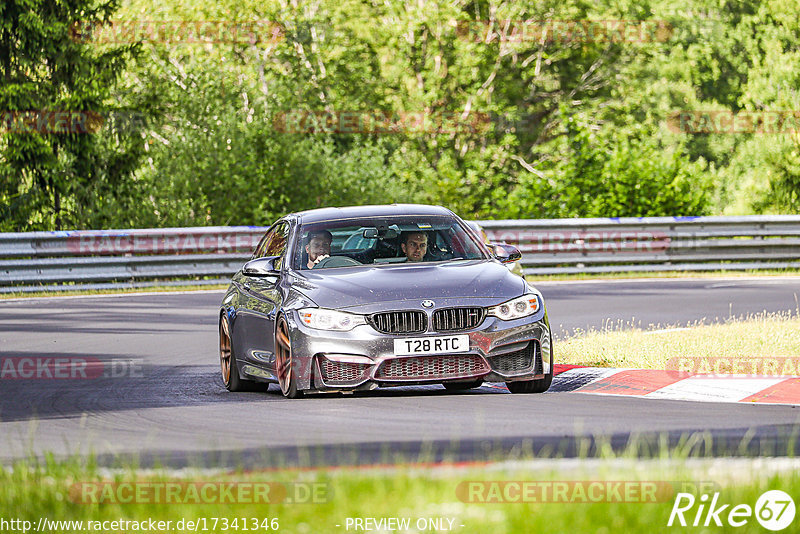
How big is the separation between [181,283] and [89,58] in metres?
8.78

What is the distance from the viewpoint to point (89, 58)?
1219 inches

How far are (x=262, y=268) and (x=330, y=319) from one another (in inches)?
55.0

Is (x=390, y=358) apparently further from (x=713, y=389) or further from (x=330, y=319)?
(x=713, y=389)

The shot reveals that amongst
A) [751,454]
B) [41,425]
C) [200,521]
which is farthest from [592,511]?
[41,425]

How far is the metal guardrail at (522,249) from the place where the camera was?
23.7 metres

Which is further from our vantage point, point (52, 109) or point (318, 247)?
point (52, 109)

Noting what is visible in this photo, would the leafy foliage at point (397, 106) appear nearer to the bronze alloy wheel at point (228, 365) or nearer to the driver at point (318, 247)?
the bronze alloy wheel at point (228, 365)

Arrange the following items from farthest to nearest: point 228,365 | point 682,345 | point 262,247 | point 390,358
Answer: point 682,345, point 262,247, point 228,365, point 390,358

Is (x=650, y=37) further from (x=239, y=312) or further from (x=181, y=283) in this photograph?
(x=239, y=312)

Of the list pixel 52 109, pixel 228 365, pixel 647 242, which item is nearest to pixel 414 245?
pixel 228 365

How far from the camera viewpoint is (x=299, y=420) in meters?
8.95

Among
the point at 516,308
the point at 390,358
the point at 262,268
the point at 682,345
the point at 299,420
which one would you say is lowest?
the point at 682,345

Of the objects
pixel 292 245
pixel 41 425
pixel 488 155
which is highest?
pixel 292 245

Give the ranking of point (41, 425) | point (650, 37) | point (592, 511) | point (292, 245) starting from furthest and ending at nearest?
point (650, 37)
point (292, 245)
point (41, 425)
point (592, 511)
